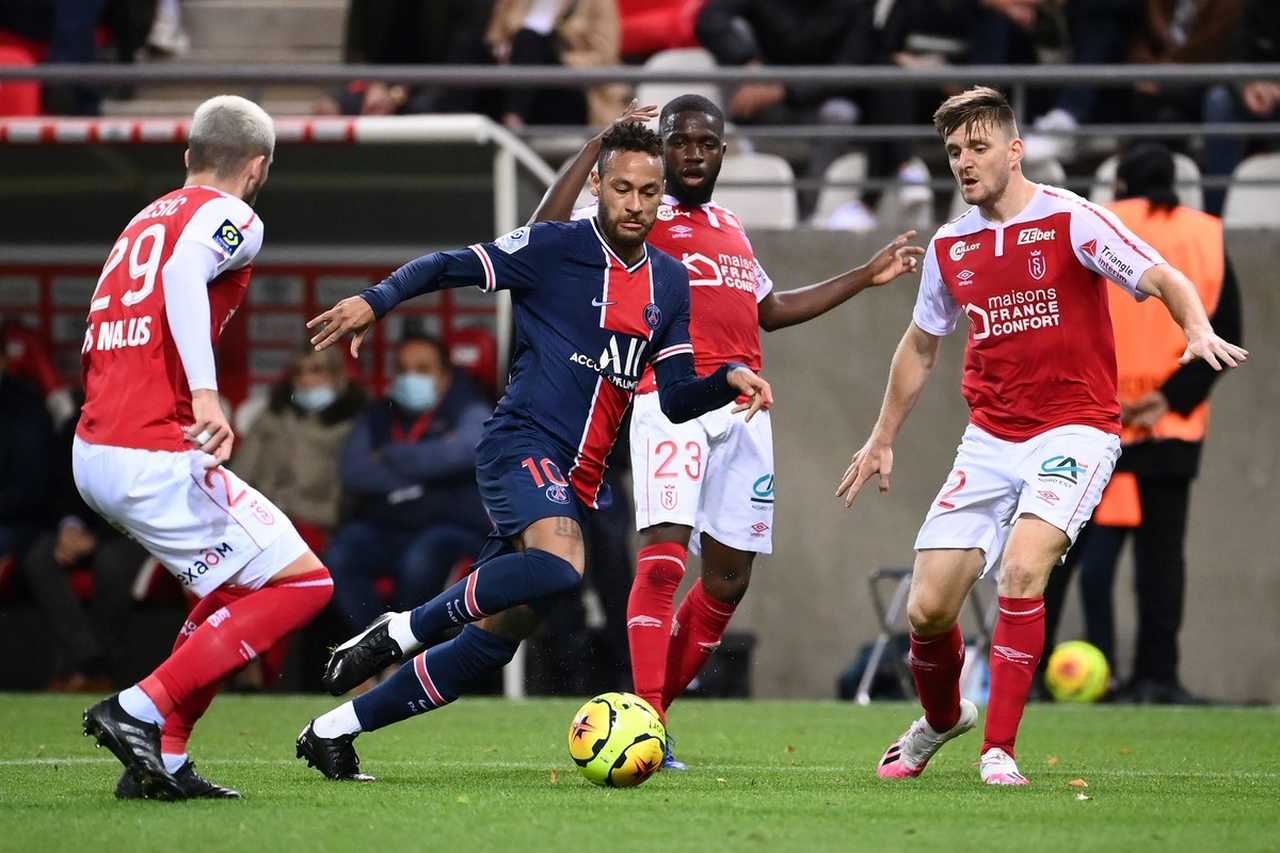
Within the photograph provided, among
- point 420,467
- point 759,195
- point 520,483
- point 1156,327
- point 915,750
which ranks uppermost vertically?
point 759,195

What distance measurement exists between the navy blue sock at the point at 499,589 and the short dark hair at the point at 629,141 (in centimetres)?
137

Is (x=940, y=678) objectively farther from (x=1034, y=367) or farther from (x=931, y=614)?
(x=1034, y=367)

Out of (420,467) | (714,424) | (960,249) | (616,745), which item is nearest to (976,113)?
(960,249)

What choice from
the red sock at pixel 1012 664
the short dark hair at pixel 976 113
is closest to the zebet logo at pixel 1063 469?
the red sock at pixel 1012 664

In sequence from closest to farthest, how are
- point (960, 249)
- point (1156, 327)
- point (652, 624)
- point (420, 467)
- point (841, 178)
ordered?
point (960, 249) < point (652, 624) < point (1156, 327) < point (420, 467) < point (841, 178)

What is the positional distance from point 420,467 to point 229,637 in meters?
5.55

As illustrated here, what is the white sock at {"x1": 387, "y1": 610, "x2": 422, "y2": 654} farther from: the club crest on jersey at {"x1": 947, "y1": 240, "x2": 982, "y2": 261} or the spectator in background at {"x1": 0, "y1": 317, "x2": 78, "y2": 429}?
the spectator in background at {"x1": 0, "y1": 317, "x2": 78, "y2": 429}

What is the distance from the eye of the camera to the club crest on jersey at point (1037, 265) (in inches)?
268

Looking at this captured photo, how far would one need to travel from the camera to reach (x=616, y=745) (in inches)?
243

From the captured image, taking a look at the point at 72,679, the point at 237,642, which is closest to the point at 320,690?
the point at 72,679

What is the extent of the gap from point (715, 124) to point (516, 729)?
9.75ft

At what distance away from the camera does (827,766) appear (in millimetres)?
7230

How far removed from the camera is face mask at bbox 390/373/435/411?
11.6 meters

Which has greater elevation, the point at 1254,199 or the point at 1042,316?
the point at 1254,199
